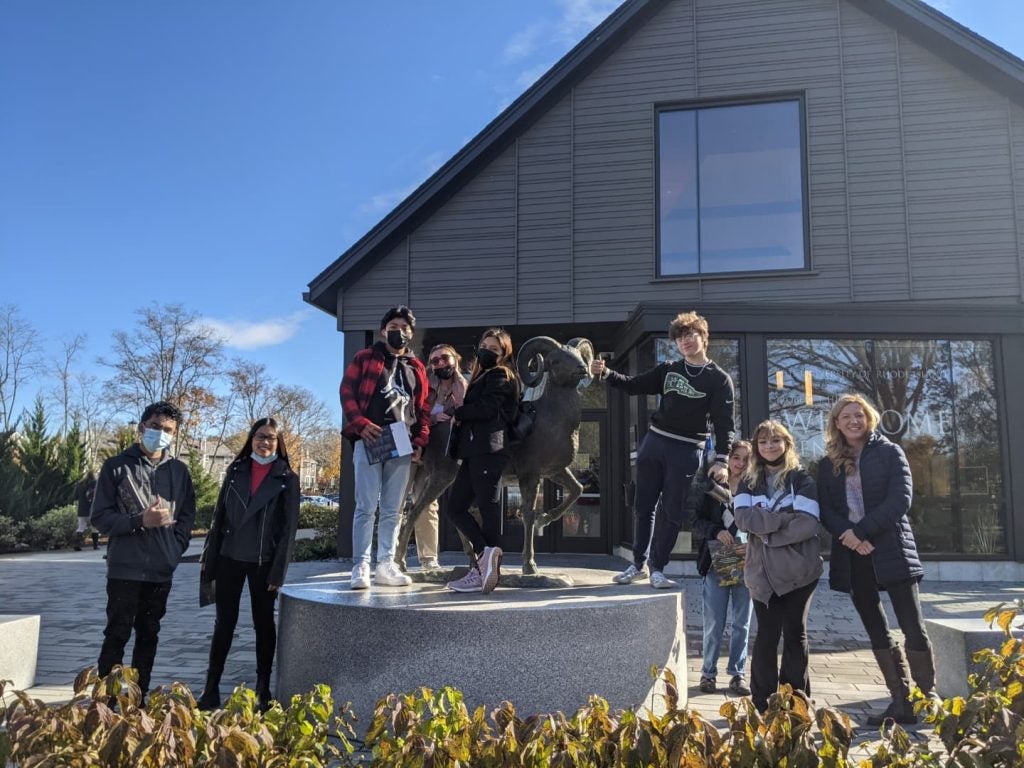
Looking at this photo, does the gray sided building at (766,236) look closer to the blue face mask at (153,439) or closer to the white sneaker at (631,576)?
the white sneaker at (631,576)

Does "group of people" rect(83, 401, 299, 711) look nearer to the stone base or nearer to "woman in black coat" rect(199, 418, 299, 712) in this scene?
"woman in black coat" rect(199, 418, 299, 712)

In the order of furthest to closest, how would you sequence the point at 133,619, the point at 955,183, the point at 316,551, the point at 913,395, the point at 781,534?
the point at 316,551 < the point at 955,183 < the point at 913,395 < the point at 133,619 < the point at 781,534

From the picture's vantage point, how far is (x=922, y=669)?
457 cm

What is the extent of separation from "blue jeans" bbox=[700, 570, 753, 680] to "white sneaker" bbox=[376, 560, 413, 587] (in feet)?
7.05

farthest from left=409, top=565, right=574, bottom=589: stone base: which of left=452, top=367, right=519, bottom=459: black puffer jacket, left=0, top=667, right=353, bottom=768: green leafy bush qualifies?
left=0, top=667, right=353, bottom=768: green leafy bush

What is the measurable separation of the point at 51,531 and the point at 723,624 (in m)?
18.5

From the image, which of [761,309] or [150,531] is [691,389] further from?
[761,309]

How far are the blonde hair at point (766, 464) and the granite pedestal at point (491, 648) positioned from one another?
3.05 ft

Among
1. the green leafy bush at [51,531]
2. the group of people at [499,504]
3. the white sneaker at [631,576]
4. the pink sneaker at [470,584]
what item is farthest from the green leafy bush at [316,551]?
the pink sneaker at [470,584]

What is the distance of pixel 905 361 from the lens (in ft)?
39.5

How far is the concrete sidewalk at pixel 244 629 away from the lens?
550 cm

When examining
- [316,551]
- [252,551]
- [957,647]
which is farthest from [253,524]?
[316,551]

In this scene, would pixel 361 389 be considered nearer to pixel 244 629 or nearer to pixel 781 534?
pixel 781 534

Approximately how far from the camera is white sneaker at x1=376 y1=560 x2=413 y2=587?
510 cm
